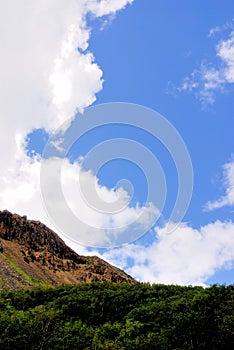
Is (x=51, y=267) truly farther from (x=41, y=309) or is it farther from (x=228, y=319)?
(x=228, y=319)

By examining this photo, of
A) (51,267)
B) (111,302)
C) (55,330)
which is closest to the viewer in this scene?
(55,330)

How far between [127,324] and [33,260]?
386 ft

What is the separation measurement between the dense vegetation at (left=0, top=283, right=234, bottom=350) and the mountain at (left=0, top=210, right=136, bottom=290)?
67.4 m

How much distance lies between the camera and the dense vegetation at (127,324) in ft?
164

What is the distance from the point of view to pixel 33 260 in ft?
545

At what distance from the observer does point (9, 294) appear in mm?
75750

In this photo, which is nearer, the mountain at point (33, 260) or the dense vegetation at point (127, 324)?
the dense vegetation at point (127, 324)

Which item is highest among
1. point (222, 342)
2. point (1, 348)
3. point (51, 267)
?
A: point (51, 267)

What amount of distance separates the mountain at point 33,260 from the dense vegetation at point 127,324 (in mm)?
67423

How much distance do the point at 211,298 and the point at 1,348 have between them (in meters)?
25.9

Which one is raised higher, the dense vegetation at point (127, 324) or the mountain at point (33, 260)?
the mountain at point (33, 260)

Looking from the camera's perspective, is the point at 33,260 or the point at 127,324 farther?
the point at 33,260

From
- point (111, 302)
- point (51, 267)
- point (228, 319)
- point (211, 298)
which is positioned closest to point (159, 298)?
point (111, 302)

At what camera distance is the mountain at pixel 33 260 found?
143 meters
